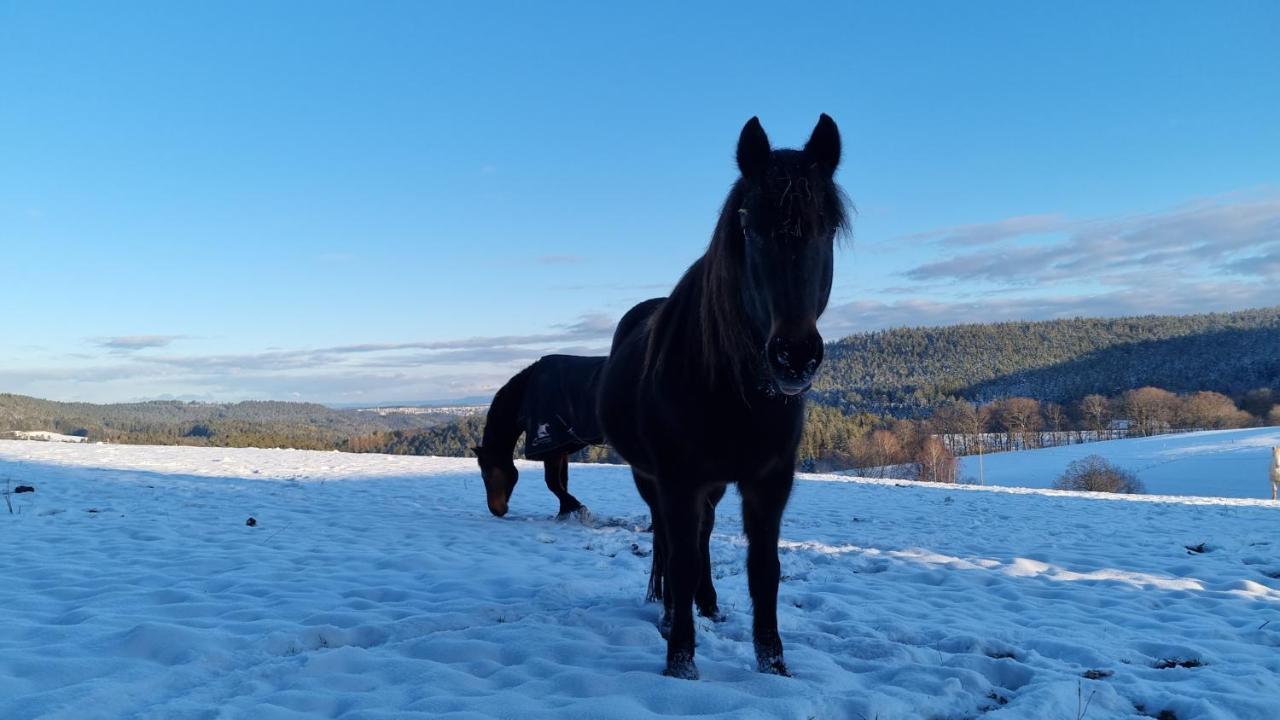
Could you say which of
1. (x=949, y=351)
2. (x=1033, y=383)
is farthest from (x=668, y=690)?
(x=949, y=351)

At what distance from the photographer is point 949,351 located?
143 meters

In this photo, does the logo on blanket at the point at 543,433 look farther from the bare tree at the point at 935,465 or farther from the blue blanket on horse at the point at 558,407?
the bare tree at the point at 935,465

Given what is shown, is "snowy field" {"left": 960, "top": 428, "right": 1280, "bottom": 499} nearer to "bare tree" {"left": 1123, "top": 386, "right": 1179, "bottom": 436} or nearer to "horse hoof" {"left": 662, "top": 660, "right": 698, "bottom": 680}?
"bare tree" {"left": 1123, "top": 386, "right": 1179, "bottom": 436}

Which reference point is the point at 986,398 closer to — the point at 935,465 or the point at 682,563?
the point at 935,465

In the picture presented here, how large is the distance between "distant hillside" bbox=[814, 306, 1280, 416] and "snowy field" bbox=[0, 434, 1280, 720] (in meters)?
102

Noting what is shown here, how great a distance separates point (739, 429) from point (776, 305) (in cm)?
81

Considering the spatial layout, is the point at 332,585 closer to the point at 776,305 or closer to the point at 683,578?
the point at 683,578

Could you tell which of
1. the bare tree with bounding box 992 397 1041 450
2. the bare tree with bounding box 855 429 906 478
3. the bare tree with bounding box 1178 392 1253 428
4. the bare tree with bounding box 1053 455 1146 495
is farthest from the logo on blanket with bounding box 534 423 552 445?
the bare tree with bounding box 1178 392 1253 428

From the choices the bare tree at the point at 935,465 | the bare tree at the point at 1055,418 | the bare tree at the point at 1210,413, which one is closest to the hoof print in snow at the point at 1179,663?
the bare tree at the point at 935,465

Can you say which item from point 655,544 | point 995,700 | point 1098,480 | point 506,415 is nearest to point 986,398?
point 1098,480

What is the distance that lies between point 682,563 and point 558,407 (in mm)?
5591

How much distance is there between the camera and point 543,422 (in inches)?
351

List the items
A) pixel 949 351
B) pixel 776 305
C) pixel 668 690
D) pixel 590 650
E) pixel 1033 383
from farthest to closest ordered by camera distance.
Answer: pixel 949 351
pixel 1033 383
pixel 590 650
pixel 668 690
pixel 776 305

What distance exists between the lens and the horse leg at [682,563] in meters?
3.18
